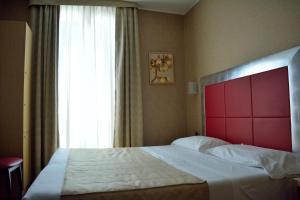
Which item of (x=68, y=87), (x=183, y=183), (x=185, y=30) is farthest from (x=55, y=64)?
(x=183, y=183)

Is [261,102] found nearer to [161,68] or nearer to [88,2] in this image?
[161,68]

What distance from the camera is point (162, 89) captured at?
3.81 meters

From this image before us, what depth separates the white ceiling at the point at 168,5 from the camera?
3535 millimetres

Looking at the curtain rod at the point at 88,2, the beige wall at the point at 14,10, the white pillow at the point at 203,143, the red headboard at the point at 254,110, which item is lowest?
the white pillow at the point at 203,143

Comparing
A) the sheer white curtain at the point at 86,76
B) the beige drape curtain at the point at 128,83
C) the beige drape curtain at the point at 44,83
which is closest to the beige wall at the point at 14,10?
the beige drape curtain at the point at 44,83

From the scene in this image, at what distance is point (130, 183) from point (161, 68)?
8.72 feet

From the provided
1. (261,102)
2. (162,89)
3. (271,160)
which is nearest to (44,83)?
(162,89)

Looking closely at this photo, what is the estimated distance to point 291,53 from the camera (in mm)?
1808

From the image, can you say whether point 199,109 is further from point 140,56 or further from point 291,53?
point 291,53

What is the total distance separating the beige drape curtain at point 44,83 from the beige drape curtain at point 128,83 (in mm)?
889

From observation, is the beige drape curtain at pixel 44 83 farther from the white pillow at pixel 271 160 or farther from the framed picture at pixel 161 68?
the white pillow at pixel 271 160

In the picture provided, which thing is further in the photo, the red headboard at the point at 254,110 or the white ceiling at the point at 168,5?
the white ceiling at the point at 168,5

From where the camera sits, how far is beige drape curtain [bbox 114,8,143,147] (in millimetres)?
3482

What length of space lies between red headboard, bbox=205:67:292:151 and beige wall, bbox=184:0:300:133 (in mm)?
274
